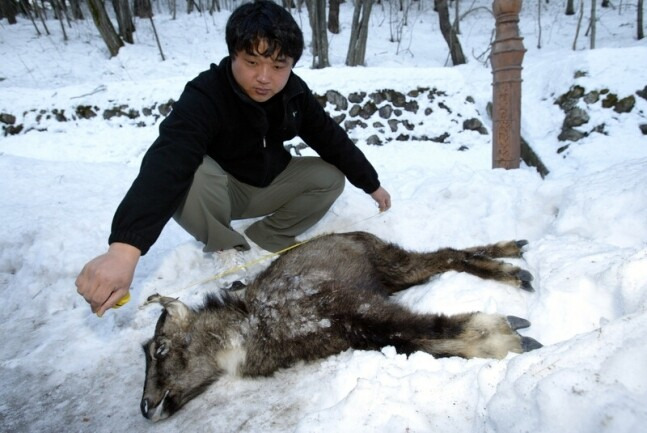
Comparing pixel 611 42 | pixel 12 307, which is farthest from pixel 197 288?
pixel 611 42

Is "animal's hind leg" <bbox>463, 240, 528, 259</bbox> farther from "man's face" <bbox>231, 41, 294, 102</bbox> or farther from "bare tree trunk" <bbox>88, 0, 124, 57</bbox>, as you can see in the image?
"bare tree trunk" <bbox>88, 0, 124, 57</bbox>

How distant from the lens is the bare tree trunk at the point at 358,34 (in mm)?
10594

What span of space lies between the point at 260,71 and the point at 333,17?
14712 mm

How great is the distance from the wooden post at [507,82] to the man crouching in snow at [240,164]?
1.67m

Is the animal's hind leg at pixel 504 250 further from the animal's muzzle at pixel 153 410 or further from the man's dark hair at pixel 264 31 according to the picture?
the animal's muzzle at pixel 153 410

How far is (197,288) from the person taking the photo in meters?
3.53

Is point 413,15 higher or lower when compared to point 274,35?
higher

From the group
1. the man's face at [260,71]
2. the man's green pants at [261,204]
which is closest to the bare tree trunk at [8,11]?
the man's green pants at [261,204]

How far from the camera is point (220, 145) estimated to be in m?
3.39

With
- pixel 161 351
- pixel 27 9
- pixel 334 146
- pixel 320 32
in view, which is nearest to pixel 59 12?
pixel 27 9

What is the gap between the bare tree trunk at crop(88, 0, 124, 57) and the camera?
12.8 meters

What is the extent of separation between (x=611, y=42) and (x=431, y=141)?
937 cm

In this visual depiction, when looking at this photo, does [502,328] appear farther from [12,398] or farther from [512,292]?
[12,398]

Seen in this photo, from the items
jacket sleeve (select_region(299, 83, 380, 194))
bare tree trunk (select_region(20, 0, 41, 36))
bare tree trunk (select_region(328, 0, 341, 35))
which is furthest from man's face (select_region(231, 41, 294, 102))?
bare tree trunk (select_region(20, 0, 41, 36))
